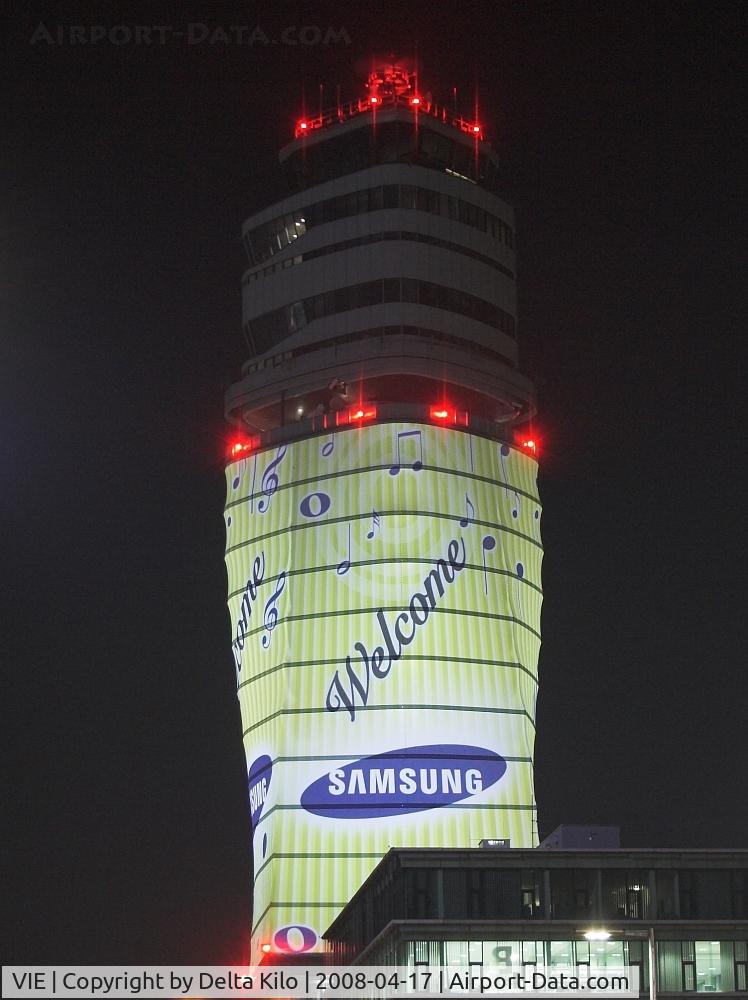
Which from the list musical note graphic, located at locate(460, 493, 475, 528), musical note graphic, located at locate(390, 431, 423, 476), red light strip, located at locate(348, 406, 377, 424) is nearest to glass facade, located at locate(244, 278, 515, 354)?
red light strip, located at locate(348, 406, 377, 424)

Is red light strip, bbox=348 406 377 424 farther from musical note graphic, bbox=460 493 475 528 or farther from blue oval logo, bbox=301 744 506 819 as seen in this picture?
blue oval logo, bbox=301 744 506 819

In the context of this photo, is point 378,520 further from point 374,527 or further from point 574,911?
point 574,911

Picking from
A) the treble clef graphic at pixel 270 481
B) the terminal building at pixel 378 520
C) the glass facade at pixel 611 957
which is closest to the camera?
the glass facade at pixel 611 957

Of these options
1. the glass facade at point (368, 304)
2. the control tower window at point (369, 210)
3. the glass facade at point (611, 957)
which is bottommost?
the glass facade at point (611, 957)

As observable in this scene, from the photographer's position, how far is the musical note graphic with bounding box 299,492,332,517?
518ft

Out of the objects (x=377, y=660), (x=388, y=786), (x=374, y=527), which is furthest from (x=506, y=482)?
(x=388, y=786)

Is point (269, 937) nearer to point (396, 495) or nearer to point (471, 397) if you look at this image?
point (396, 495)

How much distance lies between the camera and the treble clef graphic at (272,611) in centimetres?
15612

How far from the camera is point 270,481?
16275 centimetres

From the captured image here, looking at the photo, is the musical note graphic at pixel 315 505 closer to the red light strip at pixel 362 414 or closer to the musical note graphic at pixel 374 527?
the musical note graphic at pixel 374 527

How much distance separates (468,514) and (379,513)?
7.45m

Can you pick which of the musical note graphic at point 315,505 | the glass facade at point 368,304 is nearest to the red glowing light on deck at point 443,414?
the musical note graphic at point 315,505

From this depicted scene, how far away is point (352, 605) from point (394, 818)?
1710cm

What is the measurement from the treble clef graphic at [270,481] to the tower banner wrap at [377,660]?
17 cm
